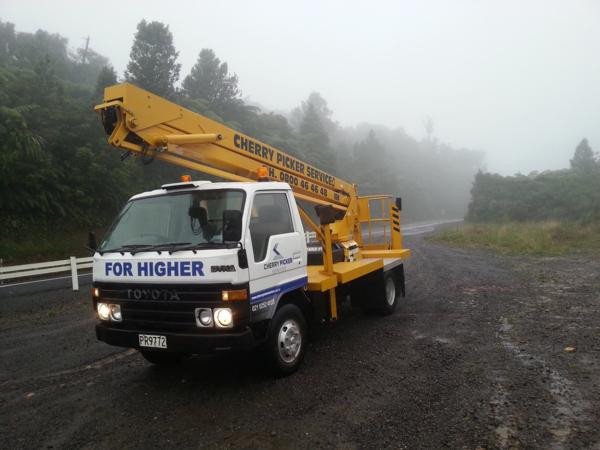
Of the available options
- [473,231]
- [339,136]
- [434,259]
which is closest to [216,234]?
[434,259]

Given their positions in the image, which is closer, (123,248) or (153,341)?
(153,341)

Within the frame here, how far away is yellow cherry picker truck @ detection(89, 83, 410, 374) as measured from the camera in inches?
167

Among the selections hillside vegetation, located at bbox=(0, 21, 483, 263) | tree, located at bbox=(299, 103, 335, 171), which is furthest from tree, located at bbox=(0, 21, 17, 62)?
tree, located at bbox=(299, 103, 335, 171)

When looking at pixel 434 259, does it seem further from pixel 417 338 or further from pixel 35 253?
pixel 35 253

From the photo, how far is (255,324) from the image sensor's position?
4.46 metres

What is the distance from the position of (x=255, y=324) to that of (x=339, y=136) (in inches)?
4065

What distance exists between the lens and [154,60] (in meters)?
32.7

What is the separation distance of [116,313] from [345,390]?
263 cm

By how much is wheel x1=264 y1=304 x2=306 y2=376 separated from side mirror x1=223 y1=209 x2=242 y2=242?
3.55 ft

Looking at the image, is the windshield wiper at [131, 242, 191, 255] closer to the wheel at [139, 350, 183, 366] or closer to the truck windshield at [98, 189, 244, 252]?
the truck windshield at [98, 189, 244, 252]

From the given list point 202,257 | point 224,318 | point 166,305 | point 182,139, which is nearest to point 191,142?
point 182,139

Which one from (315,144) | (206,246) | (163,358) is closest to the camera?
(206,246)

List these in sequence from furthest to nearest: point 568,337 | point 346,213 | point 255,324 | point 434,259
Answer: point 434,259 < point 346,213 < point 568,337 < point 255,324

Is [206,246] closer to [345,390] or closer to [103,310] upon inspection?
[103,310]
